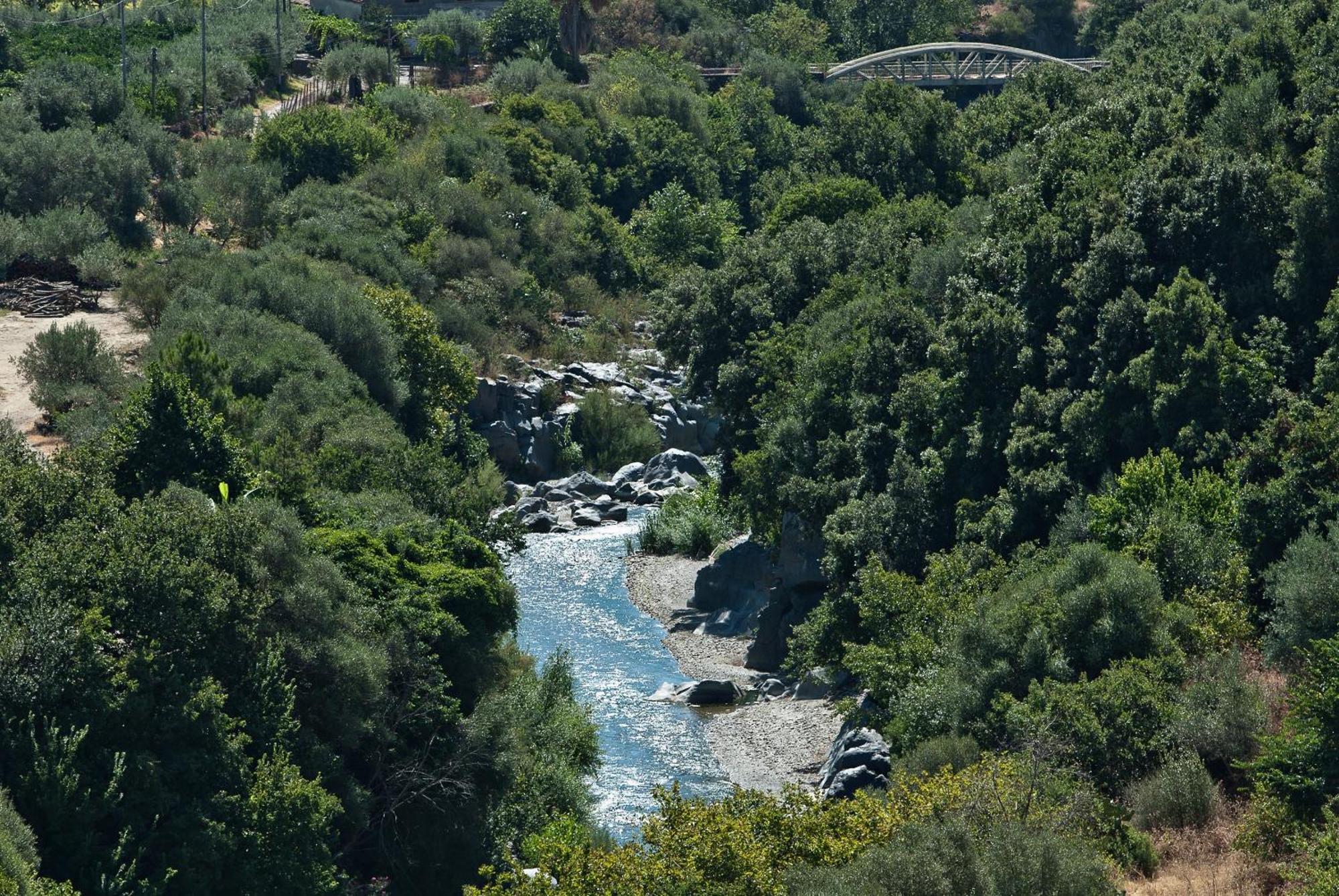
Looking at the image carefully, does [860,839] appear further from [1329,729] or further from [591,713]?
[591,713]

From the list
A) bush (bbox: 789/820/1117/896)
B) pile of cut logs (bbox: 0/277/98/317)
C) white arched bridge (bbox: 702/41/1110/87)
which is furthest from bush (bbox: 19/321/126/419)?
white arched bridge (bbox: 702/41/1110/87)

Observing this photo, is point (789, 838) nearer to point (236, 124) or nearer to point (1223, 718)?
point (1223, 718)

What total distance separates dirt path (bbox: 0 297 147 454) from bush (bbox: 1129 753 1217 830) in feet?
96.2

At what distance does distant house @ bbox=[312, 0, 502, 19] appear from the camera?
400 ft

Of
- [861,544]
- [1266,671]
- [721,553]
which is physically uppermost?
[1266,671]

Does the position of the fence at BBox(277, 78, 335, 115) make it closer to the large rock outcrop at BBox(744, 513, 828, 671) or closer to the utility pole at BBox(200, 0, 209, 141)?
the utility pole at BBox(200, 0, 209, 141)

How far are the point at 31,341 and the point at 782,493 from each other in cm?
2437

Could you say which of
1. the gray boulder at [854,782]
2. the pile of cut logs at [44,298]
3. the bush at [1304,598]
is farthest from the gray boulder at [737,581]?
the bush at [1304,598]

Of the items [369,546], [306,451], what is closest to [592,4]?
→ [306,451]

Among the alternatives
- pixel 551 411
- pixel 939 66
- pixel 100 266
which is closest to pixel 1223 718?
pixel 551 411

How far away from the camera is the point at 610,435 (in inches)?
2904

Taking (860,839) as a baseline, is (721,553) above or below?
below

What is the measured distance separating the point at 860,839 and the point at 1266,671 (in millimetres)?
13266

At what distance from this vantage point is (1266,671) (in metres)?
34.7
